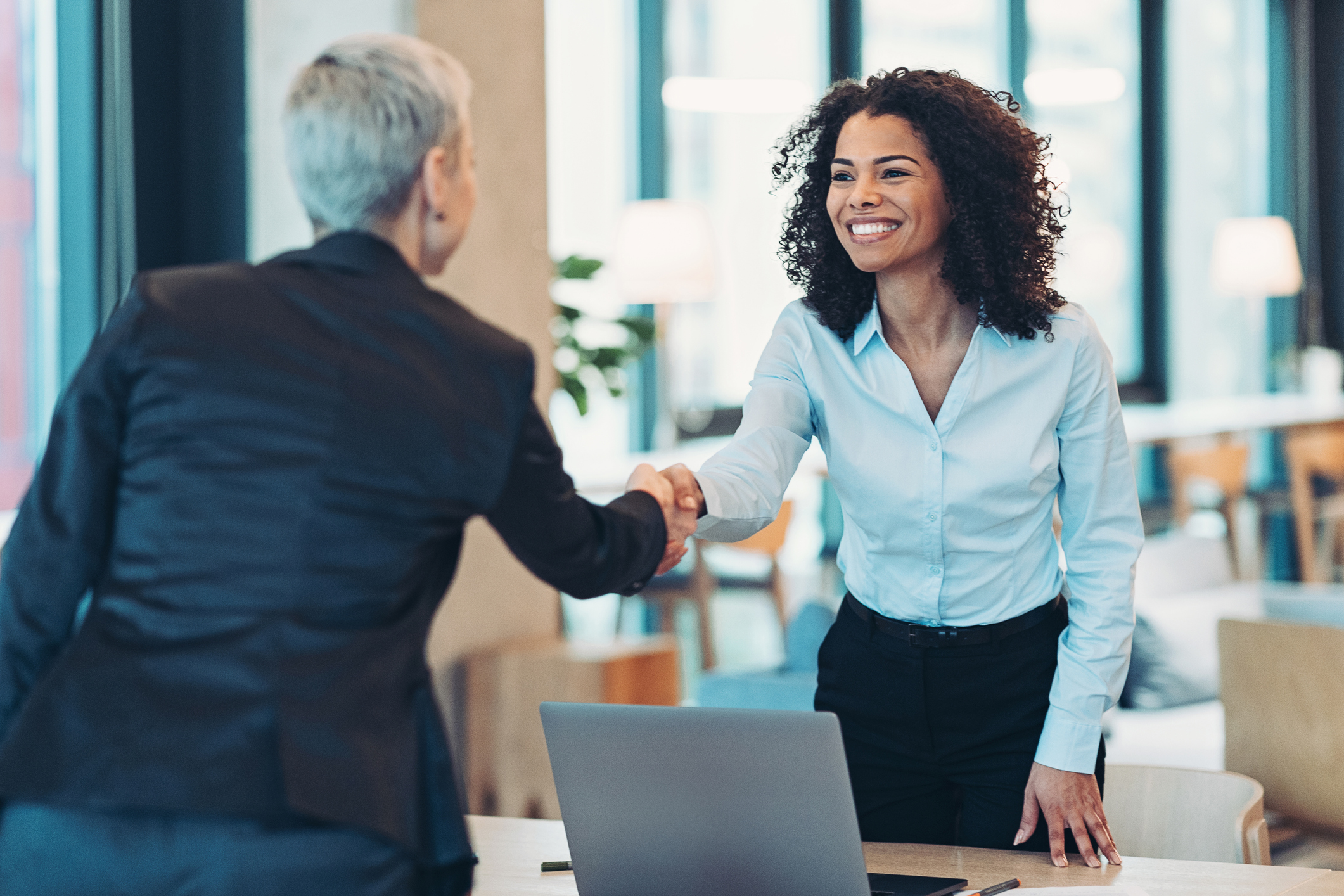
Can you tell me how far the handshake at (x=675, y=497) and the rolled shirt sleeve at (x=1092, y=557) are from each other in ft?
1.46

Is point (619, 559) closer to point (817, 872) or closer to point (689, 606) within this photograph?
point (817, 872)

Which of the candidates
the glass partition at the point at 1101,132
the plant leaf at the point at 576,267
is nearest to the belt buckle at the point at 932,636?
the plant leaf at the point at 576,267

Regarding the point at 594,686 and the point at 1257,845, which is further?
the point at 594,686

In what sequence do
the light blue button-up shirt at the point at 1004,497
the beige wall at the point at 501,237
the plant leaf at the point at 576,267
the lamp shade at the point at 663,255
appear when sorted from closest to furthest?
the light blue button-up shirt at the point at 1004,497
the beige wall at the point at 501,237
the plant leaf at the point at 576,267
the lamp shade at the point at 663,255

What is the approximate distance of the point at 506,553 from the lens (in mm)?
3689

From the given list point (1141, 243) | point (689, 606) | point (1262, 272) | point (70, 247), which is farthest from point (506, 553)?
point (1141, 243)

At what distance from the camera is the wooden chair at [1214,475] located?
705 centimetres

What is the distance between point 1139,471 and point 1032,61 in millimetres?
2446

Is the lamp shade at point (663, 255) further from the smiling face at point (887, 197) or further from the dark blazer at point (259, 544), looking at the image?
the dark blazer at point (259, 544)

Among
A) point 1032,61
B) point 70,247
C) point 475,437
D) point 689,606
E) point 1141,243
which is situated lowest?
point 689,606

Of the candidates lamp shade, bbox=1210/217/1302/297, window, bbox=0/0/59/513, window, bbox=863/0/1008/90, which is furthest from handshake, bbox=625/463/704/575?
lamp shade, bbox=1210/217/1302/297

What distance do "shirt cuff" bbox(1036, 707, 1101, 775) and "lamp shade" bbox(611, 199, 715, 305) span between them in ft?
11.1

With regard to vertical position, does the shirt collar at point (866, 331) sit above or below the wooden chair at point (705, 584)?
above

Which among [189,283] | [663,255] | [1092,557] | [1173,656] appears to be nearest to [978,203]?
[1092,557]
